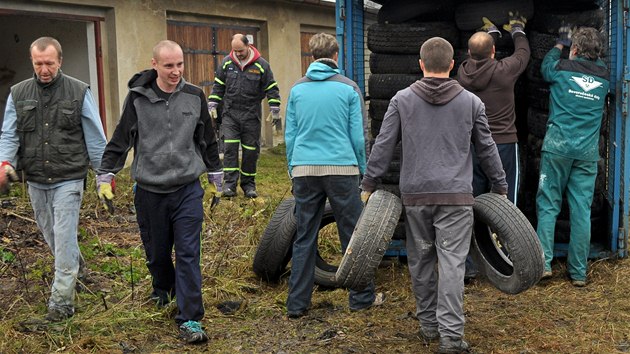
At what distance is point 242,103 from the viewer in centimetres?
977

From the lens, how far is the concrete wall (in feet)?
36.7

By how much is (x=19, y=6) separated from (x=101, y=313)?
6.36 meters

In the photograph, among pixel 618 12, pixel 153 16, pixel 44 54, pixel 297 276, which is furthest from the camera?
pixel 153 16

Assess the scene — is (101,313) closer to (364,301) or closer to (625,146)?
(364,301)

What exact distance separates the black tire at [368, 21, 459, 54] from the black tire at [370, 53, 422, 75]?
42mm

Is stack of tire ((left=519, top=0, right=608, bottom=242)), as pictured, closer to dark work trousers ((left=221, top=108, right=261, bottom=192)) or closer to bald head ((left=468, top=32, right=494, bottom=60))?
bald head ((left=468, top=32, right=494, bottom=60))

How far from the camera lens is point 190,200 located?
4.92 metres

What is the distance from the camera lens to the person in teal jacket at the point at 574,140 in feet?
20.1

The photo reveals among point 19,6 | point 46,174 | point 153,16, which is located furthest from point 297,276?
point 153,16

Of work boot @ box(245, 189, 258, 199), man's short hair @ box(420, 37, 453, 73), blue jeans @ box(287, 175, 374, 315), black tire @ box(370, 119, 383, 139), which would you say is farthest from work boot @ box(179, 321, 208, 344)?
work boot @ box(245, 189, 258, 199)

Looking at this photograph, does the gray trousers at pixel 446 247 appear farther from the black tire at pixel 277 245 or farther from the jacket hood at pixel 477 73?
the jacket hood at pixel 477 73

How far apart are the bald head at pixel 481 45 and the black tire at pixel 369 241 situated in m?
1.83

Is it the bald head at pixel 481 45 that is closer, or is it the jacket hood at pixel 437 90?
the jacket hood at pixel 437 90

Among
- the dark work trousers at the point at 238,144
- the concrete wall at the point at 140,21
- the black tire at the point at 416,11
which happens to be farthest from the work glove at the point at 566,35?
the concrete wall at the point at 140,21
